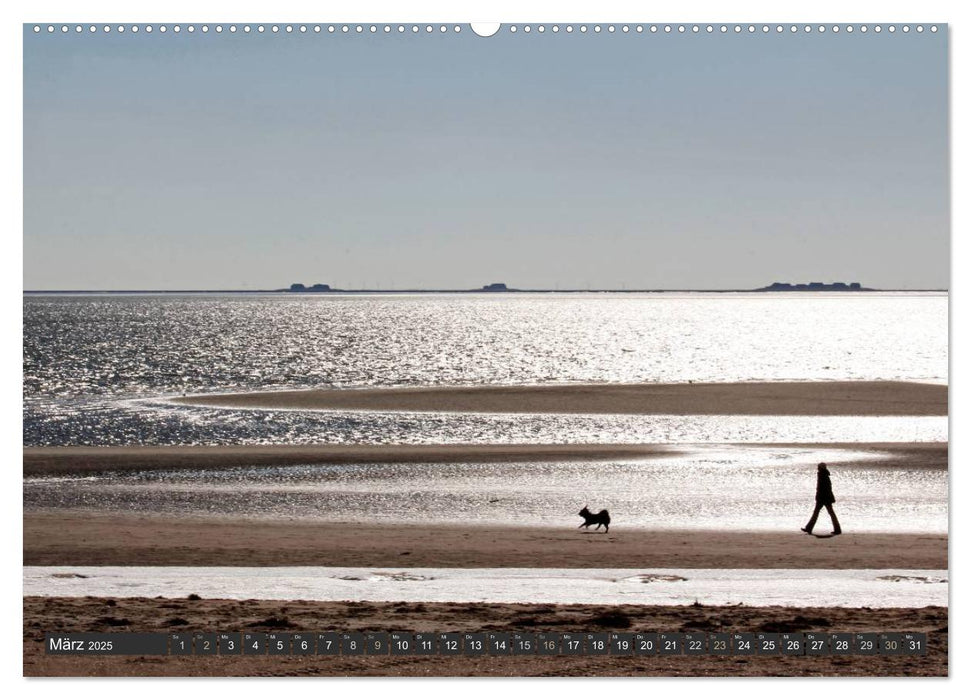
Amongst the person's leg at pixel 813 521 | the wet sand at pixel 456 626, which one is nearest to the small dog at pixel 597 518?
the person's leg at pixel 813 521

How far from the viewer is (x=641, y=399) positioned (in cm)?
5056

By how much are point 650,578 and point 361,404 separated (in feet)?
119

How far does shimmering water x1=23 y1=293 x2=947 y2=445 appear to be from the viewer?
132 ft

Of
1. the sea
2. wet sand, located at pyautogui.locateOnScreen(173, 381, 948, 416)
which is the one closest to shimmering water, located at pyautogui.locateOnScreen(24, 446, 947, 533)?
the sea

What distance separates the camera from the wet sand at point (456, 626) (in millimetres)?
9711

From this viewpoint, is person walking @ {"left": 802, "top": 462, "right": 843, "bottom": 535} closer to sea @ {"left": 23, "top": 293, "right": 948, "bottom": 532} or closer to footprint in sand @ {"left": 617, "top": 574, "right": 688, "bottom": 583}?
sea @ {"left": 23, "top": 293, "right": 948, "bottom": 532}

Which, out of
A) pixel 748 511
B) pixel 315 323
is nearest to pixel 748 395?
pixel 748 511

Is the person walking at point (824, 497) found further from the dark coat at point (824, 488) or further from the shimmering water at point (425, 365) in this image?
the shimmering water at point (425, 365)

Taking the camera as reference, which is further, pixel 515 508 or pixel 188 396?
pixel 188 396

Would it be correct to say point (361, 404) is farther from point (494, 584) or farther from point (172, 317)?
point (172, 317)

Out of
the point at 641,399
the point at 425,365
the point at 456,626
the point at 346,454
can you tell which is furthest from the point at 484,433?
the point at 425,365

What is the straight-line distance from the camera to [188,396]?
55750mm

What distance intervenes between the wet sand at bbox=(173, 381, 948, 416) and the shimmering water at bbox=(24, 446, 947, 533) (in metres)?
14.0

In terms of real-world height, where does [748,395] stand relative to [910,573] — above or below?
above
